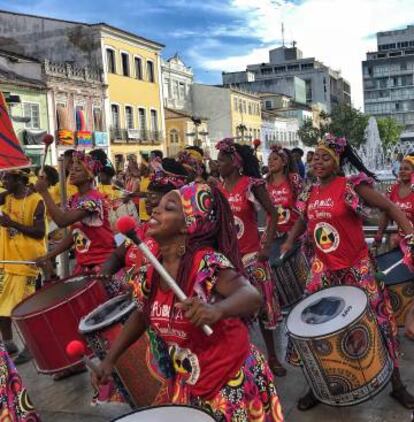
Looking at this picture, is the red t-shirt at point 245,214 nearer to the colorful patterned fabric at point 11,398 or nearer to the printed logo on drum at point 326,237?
the printed logo on drum at point 326,237

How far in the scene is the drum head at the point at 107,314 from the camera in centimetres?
352

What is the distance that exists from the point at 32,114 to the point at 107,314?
2788 centimetres

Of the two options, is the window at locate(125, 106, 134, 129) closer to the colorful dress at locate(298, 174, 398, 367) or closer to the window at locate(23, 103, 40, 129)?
the window at locate(23, 103, 40, 129)

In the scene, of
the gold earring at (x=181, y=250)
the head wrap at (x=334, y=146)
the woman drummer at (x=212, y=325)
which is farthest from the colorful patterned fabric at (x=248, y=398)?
the head wrap at (x=334, y=146)

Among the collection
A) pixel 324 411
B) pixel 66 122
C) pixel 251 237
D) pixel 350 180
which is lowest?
pixel 324 411

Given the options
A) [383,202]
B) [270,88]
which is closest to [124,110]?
[383,202]

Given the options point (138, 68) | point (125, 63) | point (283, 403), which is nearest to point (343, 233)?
point (283, 403)

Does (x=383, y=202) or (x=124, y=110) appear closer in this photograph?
(x=383, y=202)

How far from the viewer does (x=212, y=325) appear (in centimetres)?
235

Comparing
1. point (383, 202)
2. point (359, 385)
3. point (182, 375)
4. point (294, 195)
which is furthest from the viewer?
point (294, 195)

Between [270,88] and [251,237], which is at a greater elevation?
[270,88]

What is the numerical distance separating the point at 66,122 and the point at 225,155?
28832 millimetres

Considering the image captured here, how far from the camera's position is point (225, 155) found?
16.6ft

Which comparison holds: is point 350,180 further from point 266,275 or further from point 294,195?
point 294,195
